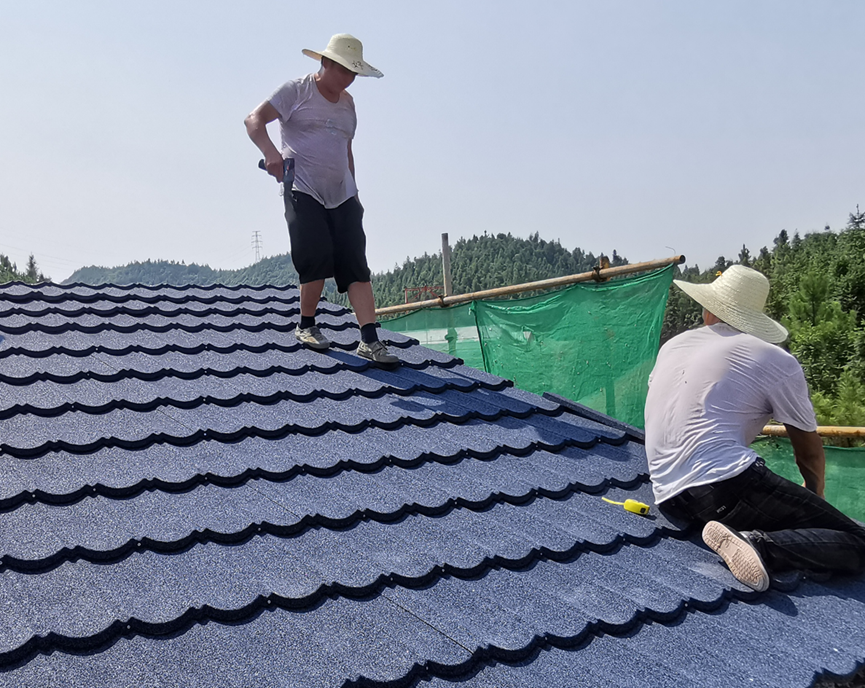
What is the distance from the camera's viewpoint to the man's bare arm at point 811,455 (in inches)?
117

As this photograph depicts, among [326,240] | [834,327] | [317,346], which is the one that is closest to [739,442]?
[317,346]

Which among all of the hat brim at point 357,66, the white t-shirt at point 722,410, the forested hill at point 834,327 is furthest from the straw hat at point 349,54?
the forested hill at point 834,327

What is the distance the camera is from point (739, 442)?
2.90m

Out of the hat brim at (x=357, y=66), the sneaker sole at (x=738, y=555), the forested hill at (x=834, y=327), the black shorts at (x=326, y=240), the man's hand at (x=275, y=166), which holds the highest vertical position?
the hat brim at (x=357, y=66)

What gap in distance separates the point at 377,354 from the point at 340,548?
6.36 feet

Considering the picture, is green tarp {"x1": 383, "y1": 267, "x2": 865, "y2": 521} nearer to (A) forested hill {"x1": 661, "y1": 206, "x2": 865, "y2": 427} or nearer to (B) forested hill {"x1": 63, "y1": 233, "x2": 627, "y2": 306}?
(A) forested hill {"x1": 661, "y1": 206, "x2": 865, "y2": 427}

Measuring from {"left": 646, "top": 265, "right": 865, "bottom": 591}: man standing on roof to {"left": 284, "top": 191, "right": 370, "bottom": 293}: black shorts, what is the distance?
1.97 meters

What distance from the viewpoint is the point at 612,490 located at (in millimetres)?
3049

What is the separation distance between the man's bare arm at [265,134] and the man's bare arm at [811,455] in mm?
2913

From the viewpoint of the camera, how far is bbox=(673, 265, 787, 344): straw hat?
312 cm

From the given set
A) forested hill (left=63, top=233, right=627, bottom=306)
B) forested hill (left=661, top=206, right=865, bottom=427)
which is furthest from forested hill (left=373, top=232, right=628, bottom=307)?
forested hill (left=661, top=206, right=865, bottom=427)

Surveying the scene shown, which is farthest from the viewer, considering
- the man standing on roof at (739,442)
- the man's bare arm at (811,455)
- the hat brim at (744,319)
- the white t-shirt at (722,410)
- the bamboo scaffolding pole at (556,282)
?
the bamboo scaffolding pole at (556,282)

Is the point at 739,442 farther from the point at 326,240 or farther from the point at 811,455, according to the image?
the point at 326,240

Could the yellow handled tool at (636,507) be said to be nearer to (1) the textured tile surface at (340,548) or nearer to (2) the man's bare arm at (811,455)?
(1) the textured tile surface at (340,548)
